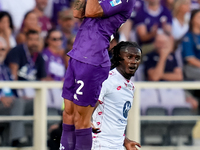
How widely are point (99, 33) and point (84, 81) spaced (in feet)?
1.33

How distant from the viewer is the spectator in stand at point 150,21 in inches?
278

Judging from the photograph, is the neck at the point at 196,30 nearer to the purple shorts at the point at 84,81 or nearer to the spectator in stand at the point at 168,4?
the spectator in stand at the point at 168,4

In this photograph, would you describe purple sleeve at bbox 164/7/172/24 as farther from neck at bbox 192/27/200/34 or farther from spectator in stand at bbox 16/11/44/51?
spectator in stand at bbox 16/11/44/51

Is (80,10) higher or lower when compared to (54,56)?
higher

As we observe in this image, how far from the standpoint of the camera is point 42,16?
684 centimetres

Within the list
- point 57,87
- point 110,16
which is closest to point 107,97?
point 110,16

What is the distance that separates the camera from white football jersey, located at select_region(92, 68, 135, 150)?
162 inches

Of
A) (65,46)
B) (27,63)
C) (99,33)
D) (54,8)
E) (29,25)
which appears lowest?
(27,63)

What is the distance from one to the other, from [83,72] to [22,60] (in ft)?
9.47

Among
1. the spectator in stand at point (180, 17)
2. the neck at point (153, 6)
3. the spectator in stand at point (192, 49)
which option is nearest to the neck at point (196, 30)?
the spectator in stand at point (192, 49)

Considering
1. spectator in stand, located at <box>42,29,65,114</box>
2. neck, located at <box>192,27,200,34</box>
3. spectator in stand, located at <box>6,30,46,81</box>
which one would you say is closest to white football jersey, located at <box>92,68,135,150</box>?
spectator in stand, located at <box>42,29,65,114</box>

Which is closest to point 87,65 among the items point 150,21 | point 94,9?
point 94,9

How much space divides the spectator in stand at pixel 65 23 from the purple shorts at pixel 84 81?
10.1ft

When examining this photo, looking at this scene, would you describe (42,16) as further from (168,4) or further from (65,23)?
(168,4)
